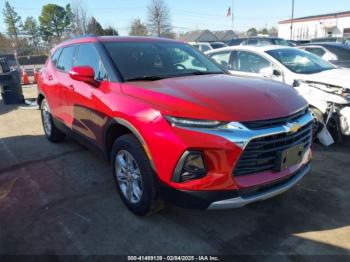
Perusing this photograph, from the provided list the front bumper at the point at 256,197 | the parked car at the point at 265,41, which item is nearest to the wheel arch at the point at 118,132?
the front bumper at the point at 256,197

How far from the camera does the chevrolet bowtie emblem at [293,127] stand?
2.79m

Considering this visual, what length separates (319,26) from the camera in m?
63.1

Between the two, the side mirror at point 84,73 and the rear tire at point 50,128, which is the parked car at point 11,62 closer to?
the rear tire at point 50,128

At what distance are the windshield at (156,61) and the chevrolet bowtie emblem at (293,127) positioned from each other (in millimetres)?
1415

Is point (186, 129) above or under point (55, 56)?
under

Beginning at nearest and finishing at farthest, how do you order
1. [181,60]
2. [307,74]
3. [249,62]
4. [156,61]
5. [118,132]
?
[118,132] → [156,61] → [181,60] → [307,74] → [249,62]

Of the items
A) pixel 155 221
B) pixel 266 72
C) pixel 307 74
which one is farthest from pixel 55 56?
pixel 307 74

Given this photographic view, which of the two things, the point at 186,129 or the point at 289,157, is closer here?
the point at 186,129

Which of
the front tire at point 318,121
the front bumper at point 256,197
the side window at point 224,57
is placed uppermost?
the side window at point 224,57

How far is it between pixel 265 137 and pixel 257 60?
440cm

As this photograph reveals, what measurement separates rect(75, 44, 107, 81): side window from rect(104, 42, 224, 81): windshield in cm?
17

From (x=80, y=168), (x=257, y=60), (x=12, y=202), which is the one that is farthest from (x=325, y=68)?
(x=12, y=202)

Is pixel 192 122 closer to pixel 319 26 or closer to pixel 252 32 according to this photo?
pixel 319 26

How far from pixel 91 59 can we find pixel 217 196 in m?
2.33
